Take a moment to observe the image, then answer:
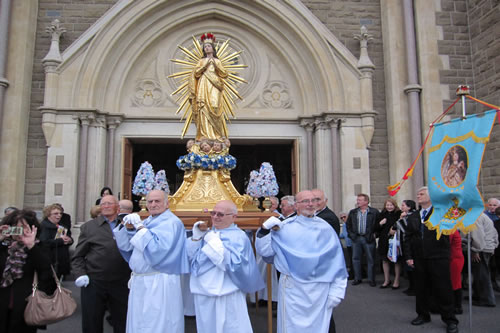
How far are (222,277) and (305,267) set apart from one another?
770 millimetres

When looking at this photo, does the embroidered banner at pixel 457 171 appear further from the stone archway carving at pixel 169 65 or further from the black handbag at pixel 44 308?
the stone archway carving at pixel 169 65

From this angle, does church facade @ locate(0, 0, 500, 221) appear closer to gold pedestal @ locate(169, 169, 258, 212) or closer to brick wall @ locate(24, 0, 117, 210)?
brick wall @ locate(24, 0, 117, 210)

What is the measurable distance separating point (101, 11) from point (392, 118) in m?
8.17

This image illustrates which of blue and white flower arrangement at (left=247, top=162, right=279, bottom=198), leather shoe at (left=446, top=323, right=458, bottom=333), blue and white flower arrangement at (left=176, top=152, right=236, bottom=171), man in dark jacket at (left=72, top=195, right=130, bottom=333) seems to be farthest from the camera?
blue and white flower arrangement at (left=176, top=152, right=236, bottom=171)

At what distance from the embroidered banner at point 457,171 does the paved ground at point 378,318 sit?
1.48m

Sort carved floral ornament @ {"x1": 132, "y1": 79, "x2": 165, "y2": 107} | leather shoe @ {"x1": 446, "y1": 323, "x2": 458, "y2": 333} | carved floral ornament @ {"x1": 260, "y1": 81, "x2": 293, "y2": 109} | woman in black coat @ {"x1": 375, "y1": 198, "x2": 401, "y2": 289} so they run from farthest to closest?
carved floral ornament @ {"x1": 260, "y1": 81, "x2": 293, "y2": 109}, carved floral ornament @ {"x1": 132, "y1": 79, "x2": 165, "y2": 107}, woman in black coat @ {"x1": 375, "y1": 198, "x2": 401, "y2": 289}, leather shoe @ {"x1": 446, "y1": 323, "x2": 458, "y2": 333}

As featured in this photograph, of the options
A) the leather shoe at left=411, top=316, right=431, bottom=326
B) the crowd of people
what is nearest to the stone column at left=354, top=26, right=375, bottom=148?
the leather shoe at left=411, top=316, right=431, bottom=326

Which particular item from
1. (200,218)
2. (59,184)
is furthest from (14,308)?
(59,184)

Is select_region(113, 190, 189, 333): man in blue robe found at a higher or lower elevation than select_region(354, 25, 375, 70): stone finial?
lower

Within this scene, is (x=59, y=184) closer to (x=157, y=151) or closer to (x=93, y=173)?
(x=93, y=173)

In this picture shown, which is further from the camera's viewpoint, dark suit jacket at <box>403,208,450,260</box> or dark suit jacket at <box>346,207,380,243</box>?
dark suit jacket at <box>346,207,380,243</box>

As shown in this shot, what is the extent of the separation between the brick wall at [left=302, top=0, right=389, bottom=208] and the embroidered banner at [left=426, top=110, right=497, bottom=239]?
19.2 feet

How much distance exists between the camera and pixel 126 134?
35.1 ft

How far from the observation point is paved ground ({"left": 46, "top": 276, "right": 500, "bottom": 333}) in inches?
200
